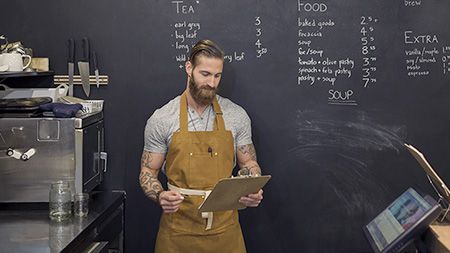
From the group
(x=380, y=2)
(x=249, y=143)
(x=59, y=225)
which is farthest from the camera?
(x=380, y=2)

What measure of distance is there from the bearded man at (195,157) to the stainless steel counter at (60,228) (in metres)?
0.26

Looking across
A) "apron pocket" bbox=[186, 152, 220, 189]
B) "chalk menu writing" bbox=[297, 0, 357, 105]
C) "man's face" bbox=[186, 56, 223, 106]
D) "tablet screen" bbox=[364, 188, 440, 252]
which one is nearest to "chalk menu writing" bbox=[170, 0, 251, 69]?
"chalk menu writing" bbox=[297, 0, 357, 105]

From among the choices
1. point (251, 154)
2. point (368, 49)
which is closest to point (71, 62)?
point (251, 154)

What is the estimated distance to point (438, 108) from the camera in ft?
11.1

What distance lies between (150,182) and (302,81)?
1.00m

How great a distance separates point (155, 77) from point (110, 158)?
0.50 meters

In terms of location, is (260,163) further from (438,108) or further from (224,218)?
(438,108)

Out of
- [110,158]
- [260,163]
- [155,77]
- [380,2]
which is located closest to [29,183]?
[110,158]

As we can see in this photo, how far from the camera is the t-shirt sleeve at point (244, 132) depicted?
3109 mm

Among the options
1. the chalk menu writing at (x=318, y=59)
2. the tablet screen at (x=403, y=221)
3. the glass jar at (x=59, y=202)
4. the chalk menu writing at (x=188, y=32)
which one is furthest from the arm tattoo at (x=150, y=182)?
the tablet screen at (x=403, y=221)

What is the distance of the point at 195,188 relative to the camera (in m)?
2.97

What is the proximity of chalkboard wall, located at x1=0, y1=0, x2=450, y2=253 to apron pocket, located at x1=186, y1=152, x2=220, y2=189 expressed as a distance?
0.50 metres

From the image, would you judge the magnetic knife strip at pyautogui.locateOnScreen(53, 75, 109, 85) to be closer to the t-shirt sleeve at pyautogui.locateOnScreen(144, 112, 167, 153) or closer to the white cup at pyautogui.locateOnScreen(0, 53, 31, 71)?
the white cup at pyautogui.locateOnScreen(0, 53, 31, 71)

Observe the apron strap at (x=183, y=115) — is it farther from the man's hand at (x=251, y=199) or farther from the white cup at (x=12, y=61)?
the white cup at (x=12, y=61)
